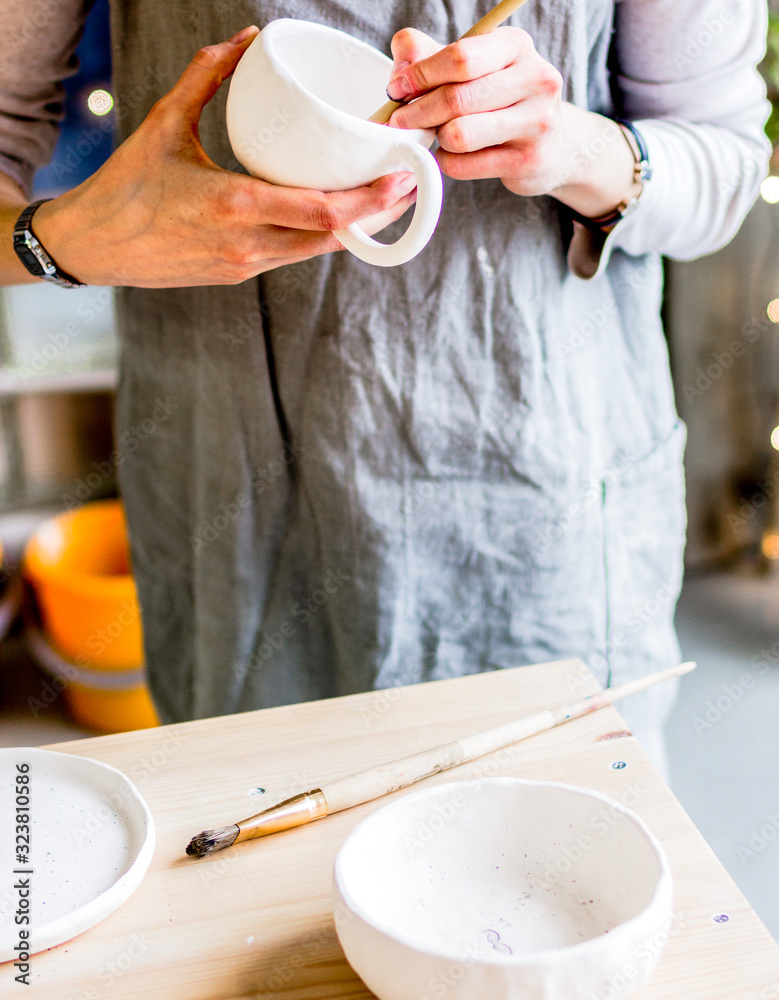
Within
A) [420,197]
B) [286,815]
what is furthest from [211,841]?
[420,197]

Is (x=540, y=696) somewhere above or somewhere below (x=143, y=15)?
below

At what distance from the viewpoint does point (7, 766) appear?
1.76ft

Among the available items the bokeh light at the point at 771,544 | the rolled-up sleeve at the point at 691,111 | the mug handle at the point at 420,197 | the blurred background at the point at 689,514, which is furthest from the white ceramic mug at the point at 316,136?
the bokeh light at the point at 771,544

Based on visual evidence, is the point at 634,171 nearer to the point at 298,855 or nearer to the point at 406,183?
the point at 406,183

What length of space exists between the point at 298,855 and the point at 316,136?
1.30 ft

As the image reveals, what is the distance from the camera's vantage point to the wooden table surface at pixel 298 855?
403mm

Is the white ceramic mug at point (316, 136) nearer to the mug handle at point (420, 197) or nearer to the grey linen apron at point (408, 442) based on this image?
the mug handle at point (420, 197)

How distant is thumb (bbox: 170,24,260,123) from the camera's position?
0.54 meters

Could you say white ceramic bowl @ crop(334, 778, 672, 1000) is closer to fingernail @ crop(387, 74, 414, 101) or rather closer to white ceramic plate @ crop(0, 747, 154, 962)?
white ceramic plate @ crop(0, 747, 154, 962)

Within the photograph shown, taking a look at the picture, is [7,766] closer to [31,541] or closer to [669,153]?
[669,153]

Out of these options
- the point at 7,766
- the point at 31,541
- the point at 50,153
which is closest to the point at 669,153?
the point at 50,153

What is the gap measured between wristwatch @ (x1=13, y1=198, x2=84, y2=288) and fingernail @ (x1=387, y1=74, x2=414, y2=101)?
0.33 meters

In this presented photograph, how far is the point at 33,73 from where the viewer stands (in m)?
0.75

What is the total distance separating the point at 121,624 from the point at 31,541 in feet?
1.08
